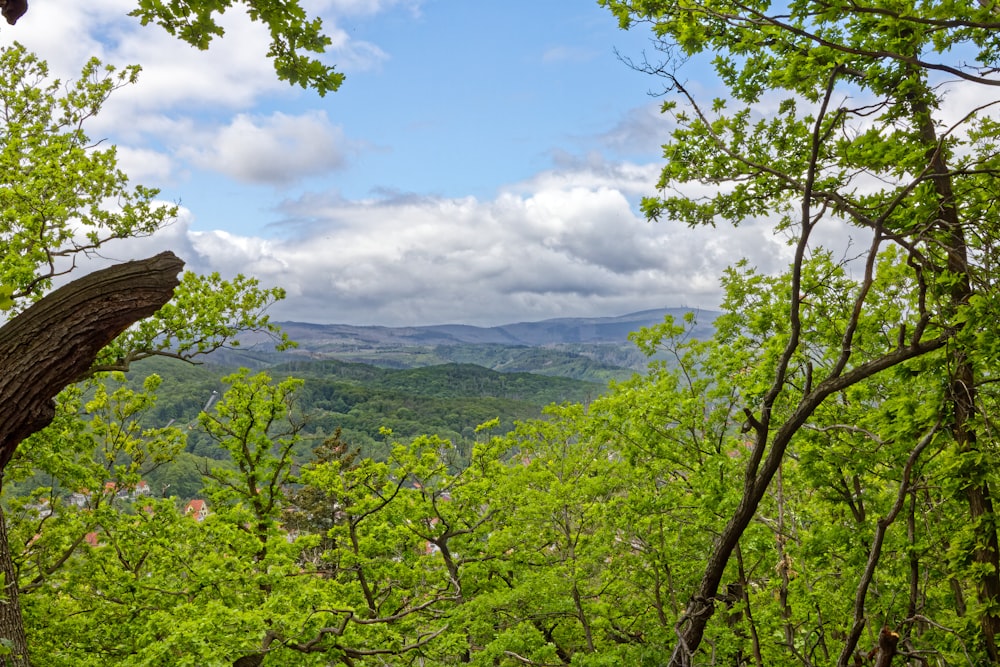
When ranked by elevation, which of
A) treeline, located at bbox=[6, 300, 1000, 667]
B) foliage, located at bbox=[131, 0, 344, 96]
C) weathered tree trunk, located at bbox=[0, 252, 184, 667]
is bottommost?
treeline, located at bbox=[6, 300, 1000, 667]

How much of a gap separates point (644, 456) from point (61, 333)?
1027cm

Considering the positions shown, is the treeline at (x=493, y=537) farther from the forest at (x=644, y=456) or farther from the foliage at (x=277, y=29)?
the foliage at (x=277, y=29)

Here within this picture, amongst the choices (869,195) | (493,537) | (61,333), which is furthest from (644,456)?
(61,333)

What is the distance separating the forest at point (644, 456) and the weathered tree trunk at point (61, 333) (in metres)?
0.02

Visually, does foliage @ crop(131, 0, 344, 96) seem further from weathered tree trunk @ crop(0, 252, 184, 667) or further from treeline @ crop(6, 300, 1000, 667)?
treeline @ crop(6, 300, 1000, 667)

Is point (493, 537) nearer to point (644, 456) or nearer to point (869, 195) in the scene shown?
point (644, 456)

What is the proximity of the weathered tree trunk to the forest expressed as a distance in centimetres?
2

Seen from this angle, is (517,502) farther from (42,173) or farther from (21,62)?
(21,62)

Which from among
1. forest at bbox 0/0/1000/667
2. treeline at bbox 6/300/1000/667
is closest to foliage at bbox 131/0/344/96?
forest at bbox 0/0/1000/667

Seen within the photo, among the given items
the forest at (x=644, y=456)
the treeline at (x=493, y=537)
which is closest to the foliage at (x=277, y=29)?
the forest at (x=644, y=456)

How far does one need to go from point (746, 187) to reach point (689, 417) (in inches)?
222

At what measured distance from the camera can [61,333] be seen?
350 centimetres

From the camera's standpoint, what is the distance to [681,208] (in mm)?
7164

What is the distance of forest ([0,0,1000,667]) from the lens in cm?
355
